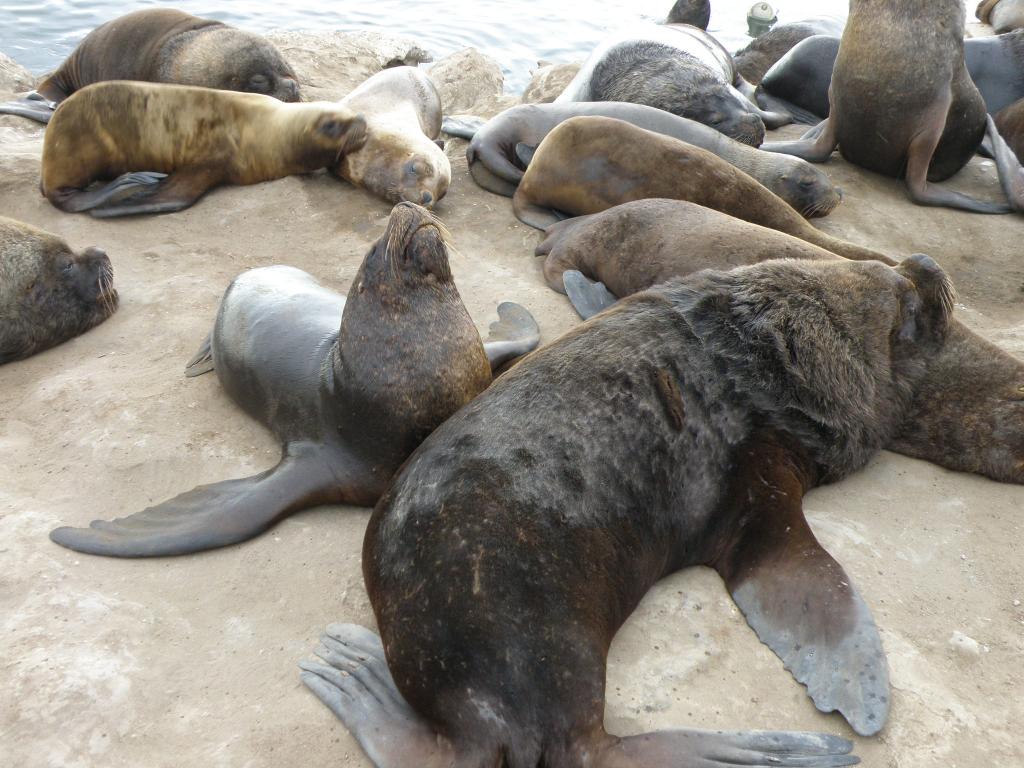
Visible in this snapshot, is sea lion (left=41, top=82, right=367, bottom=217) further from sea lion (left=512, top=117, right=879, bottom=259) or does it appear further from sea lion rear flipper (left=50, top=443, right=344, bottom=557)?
sea lion rear flipper (left=50, top=443, right=344, bottom=557)

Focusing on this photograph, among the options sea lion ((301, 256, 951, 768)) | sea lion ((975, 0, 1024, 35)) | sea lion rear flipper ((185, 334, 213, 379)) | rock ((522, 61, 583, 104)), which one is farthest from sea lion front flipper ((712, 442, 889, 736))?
sea lion ((975, 0, 1024, 35))

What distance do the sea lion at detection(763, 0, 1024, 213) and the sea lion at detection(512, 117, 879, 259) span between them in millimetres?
1751

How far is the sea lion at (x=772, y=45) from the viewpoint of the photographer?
10.0 m

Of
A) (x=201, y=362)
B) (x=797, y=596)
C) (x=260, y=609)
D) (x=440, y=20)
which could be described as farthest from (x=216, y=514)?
(x=440, y=20)

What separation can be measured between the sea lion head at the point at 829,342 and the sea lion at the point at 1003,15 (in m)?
8.26

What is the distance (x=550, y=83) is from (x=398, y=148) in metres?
3.28

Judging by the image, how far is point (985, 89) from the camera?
7879mm

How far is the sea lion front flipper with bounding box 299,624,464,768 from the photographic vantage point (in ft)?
8.13

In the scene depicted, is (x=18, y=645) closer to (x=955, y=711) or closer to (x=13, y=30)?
(x=955, y=711)

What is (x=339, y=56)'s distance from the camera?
11.7m

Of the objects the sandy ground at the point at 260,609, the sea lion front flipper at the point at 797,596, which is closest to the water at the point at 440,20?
the sandy ground at the point at 260,609

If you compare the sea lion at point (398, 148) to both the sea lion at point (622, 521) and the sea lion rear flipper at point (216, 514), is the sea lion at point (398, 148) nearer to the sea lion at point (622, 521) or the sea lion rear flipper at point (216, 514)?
the sea lion rear flipper at point (216, 514)

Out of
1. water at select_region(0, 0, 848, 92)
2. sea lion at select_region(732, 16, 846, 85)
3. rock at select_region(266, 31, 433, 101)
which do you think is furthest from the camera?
water at select_region(0, 0, 848, 92)

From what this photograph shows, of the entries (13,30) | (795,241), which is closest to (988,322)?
(795,241)
